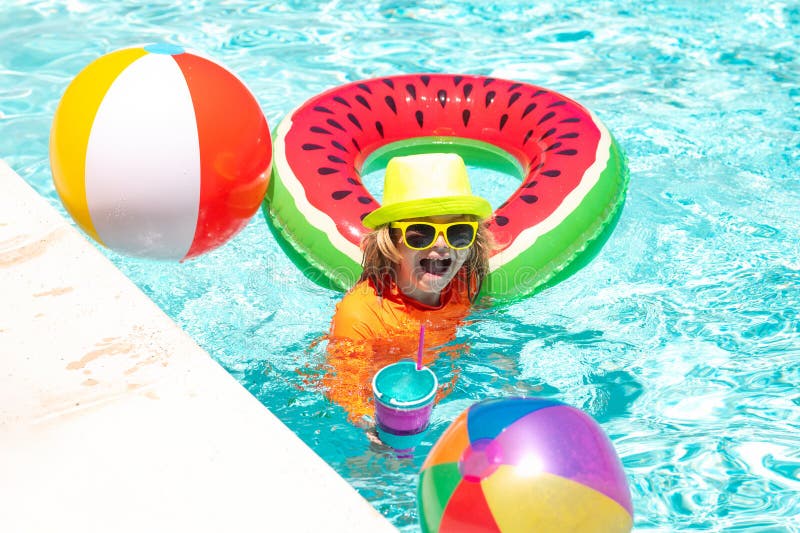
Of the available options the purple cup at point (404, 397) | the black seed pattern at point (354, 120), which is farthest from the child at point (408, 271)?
the black seed pattern at point (354, 120)

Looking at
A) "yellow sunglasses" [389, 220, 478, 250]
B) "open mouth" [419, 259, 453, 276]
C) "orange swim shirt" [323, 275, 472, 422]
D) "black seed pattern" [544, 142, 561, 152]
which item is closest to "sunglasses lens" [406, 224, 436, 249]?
"yellow sunglasses" [389, 220, 478, 250]

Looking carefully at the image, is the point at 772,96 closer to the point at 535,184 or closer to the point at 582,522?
the point at 535,184

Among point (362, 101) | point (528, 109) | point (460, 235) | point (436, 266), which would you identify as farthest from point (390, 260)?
point (528, 109)

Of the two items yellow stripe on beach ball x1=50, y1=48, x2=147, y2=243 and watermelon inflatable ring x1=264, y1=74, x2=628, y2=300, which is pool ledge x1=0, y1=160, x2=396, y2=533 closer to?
yellow stripe on beach ball x1=50, y1=48, x2=147, y2=243

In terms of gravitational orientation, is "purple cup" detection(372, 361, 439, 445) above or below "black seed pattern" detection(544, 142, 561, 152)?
below

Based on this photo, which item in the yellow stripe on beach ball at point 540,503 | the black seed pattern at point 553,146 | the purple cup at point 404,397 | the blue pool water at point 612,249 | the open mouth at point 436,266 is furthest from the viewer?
the black seed pattern at point 553,146

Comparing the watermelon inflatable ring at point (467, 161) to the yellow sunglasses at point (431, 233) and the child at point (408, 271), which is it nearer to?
the child at point (408, 271)

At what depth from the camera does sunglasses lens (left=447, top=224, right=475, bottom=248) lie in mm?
3541

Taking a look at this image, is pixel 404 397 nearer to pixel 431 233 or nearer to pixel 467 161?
pixel 431 233

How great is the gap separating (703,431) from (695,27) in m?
5.20

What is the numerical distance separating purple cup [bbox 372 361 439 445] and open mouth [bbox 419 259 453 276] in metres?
0.58

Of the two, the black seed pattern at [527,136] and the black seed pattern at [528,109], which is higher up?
the black seed pattern at [528,109]

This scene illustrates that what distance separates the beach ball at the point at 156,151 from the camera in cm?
328

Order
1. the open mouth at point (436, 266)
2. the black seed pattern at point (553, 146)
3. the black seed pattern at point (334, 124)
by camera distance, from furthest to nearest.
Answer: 1. the black seed pattern at point (334, 124)
2. the black seed pattern at point (553, 146)
3. the open mouth at point (436, 266)
